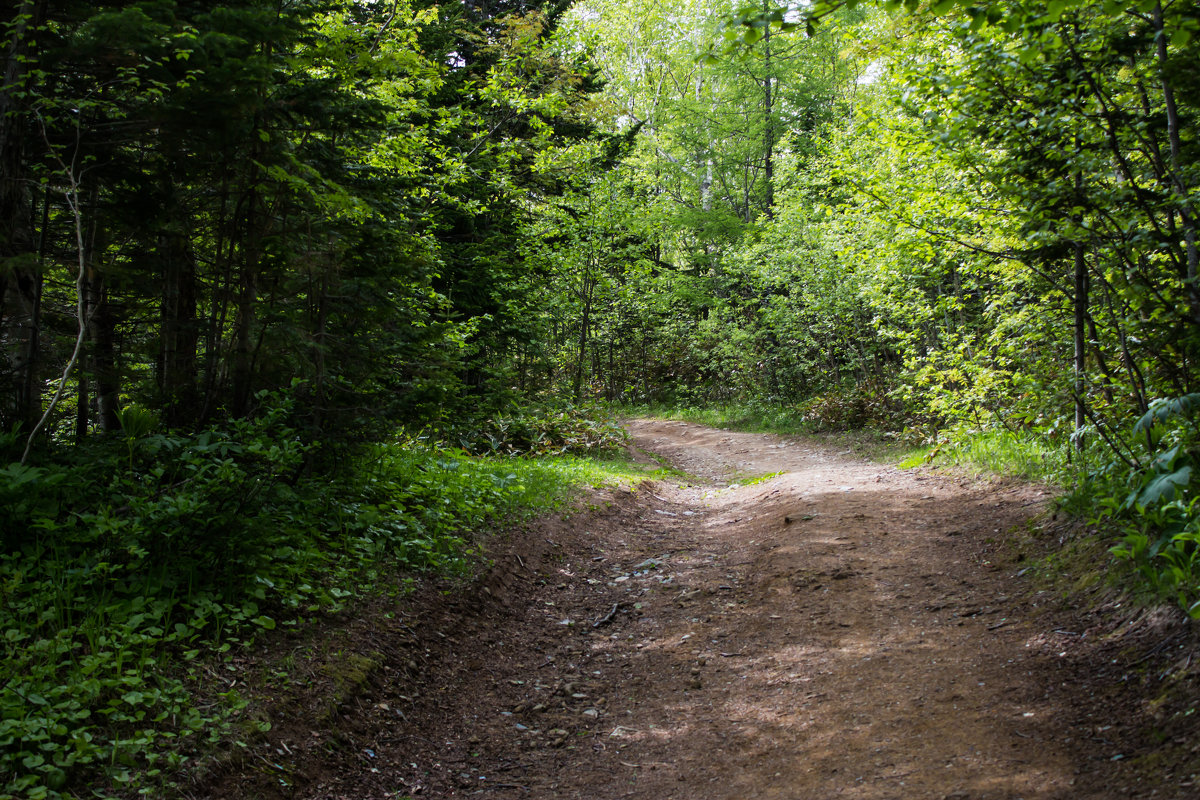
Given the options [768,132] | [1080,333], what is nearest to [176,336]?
[1080,333]

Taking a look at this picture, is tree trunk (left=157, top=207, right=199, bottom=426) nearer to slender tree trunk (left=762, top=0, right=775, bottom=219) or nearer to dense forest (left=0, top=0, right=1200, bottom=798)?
dense forest (left=0, top=0, right=1200, bottom=798)

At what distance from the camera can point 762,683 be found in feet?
15.0

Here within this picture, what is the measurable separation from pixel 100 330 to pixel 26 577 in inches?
138

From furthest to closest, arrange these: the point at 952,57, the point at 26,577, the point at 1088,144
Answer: the point at 952,57, the point at 1088,144, the point at 26,577

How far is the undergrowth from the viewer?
300 centimetres

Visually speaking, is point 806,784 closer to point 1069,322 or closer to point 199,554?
point 199,554

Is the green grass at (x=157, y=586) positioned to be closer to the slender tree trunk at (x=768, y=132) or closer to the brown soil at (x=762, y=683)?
the brown soil at (x=762, y=683)

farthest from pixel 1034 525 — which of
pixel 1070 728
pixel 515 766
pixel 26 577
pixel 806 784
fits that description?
pixel 26 577

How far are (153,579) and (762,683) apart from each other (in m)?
3.79

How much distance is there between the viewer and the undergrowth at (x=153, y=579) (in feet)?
9.84

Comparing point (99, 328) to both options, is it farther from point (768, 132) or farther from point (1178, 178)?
point (768, 132)

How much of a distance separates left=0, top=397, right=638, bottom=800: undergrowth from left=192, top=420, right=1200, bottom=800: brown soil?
13.5 inches

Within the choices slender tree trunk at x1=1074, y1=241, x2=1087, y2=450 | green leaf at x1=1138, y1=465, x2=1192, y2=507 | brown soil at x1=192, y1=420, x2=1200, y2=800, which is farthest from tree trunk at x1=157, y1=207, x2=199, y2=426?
slender tree trunk at x1=1074, y1=241, x2=1087, y2=450

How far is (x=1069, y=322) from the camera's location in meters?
6.72
